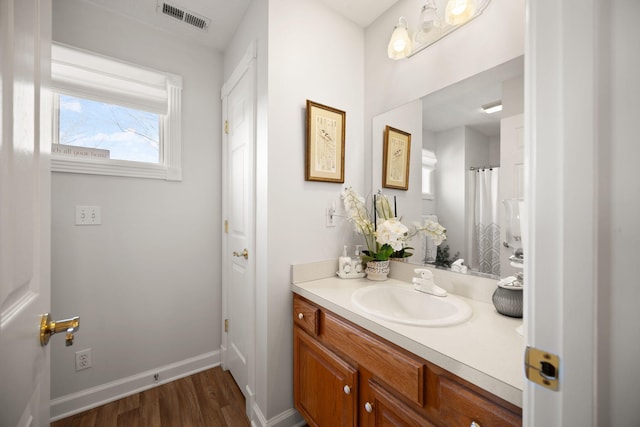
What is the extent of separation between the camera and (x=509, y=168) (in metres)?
1.08

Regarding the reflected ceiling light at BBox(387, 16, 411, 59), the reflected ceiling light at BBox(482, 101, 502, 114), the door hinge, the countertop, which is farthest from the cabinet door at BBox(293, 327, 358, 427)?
the reflected ceiling light at BBox(387, 16, 411, 59)

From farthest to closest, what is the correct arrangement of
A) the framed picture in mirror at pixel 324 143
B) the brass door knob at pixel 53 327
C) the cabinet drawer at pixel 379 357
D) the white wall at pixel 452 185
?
the framed picture in mirror at pixel 324 143
the white wall at pixel 452 185
the cabinet drawer at pixel 379 357
the brass door knob at pixel 53 327

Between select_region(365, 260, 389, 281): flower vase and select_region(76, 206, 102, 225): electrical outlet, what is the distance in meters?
1.78

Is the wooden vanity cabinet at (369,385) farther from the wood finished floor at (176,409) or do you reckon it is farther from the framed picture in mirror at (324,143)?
the framed picture in mirror at (324,143)

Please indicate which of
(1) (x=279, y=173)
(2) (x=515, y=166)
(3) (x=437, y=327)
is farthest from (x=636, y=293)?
(1) (x=279, y=173)

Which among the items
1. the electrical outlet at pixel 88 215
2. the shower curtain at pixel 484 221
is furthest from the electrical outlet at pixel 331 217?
the electrical outlet at pixel 88 215

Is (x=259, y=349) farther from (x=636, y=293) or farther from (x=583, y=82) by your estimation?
(x=583, y=82)

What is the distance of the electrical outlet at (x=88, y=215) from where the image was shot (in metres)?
1.60

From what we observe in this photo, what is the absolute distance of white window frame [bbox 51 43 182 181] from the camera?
157 cm

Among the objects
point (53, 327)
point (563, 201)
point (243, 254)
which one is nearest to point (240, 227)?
point (243, 254)

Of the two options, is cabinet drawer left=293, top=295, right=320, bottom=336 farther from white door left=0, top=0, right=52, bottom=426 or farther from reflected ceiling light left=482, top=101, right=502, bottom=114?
reflected ceiling light left=482, top=101, right=502, bottom=114

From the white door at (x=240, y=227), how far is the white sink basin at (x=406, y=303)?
2.31ft

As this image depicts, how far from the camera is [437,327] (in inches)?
34.2

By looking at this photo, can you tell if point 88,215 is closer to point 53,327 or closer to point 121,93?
point 121,93
